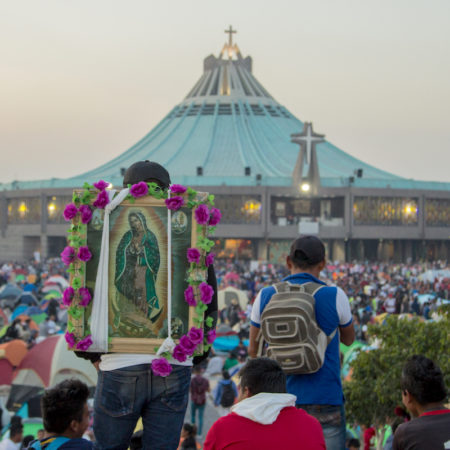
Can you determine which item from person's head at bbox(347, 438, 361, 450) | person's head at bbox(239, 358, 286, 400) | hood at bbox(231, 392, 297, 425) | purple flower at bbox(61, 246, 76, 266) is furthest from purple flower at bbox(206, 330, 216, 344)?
person's head at bbox(347, 438, 361, 450)


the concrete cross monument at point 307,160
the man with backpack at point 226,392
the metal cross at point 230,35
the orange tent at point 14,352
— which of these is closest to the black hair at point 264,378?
the man with backpack at point 226,392

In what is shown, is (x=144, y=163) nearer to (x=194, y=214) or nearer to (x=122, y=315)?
(x=194, y=214)

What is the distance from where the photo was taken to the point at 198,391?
35.0ft

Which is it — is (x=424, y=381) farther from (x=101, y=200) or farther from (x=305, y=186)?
(x=305, y=186)

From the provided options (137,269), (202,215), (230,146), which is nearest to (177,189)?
(202,215)

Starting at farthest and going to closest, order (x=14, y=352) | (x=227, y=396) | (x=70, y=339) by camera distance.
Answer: (x=14, y=352), (x=227, y=396), (x=70, y=339)

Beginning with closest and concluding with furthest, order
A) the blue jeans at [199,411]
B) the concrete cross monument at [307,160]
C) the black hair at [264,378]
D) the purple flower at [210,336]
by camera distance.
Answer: the black hair at [264,378] < the purple flower at [210,336] < the blue jeans at [199,411] < the concrete cross monument at [307,160]

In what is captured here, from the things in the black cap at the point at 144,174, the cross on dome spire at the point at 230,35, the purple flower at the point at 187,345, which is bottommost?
the purple flower at the point at 187,345

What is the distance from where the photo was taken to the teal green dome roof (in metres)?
54.9

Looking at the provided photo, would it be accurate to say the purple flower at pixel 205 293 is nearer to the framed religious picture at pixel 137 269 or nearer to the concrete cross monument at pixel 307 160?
the framed religious picture at pixel 137 269

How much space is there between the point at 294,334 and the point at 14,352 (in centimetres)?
921

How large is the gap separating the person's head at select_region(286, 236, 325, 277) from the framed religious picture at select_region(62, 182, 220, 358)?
2.27ft

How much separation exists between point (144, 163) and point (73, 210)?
45 centimetres

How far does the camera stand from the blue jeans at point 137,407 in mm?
3354
